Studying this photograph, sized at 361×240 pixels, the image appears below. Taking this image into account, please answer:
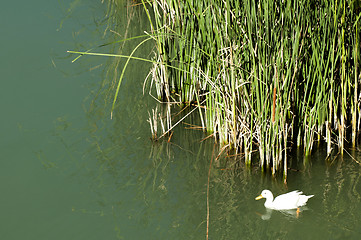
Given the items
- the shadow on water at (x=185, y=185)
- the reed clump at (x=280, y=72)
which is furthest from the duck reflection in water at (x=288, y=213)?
the reed clump at (x=280, y=72)

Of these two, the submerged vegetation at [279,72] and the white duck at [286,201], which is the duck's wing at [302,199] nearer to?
the white duck at [286,201]

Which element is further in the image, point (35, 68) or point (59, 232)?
point (35, 68)

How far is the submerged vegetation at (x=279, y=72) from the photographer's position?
3818 millimetres

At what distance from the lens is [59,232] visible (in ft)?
11.7

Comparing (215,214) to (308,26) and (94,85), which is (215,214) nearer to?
(308,26)

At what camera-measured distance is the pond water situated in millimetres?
3592

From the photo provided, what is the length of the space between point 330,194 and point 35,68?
137 inches

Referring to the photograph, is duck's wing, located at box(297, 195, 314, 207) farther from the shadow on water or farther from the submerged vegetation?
the submerged vegetation

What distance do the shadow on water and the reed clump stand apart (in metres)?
0.18

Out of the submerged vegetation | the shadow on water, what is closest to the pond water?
the shadow on water

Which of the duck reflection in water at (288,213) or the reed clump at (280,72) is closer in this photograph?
the duck reflection in water at (288,213)

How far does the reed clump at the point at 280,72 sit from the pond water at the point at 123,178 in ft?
0.80

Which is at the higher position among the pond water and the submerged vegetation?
the submerged vegetation

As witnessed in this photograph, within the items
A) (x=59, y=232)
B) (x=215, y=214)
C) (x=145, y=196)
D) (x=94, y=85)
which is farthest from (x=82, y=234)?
(x=94, y=85)
